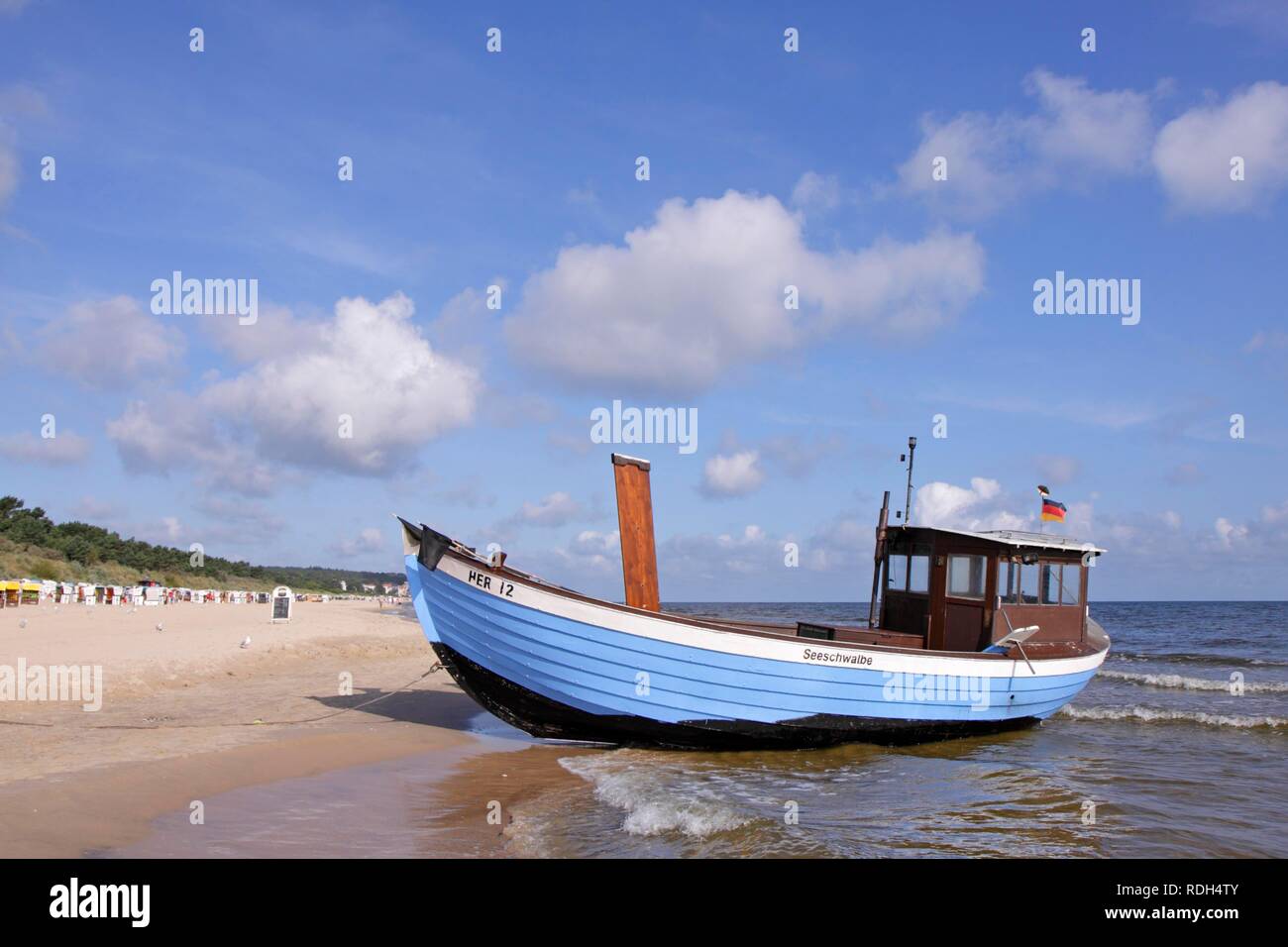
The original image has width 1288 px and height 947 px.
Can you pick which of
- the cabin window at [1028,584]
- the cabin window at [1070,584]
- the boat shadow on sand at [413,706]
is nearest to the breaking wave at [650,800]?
the boat shadow on sand at [413,706]

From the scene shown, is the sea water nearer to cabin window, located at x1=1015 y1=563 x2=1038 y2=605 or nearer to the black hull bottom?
the black hull bottom

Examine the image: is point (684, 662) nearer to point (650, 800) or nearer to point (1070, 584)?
point (650, 800)

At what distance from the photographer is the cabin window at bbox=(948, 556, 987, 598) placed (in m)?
14.3

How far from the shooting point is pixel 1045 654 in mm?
14461

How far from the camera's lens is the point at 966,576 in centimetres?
1441

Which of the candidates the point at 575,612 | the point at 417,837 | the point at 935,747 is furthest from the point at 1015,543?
the point at 417,837

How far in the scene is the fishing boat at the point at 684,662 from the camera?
36.2ft

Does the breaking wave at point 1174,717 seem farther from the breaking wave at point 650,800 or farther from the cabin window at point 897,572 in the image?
the breaking wave at point 650,800

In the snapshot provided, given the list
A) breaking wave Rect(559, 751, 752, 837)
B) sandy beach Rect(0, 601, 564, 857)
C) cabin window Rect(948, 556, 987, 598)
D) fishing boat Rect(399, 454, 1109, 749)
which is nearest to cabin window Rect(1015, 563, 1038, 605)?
fishing boat Rect(399, 454, 1109, 749)

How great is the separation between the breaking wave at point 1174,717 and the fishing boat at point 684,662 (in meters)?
5.24

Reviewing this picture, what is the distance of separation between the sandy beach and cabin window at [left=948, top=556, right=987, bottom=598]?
7955 millimetres

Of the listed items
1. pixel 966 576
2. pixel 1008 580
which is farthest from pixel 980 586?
pixel 1008 580
